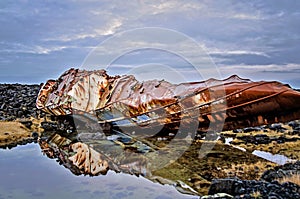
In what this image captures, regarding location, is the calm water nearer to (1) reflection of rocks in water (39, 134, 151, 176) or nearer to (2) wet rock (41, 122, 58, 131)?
(1) reflection of rocks in water (39, 134, 151, 176)

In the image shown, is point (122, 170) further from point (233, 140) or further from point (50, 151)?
point (233, 140)

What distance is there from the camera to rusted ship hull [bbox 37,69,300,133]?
23.2ft

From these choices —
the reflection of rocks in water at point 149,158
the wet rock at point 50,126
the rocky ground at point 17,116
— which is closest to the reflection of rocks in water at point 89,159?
the reflection of rocks in water at point 149,158

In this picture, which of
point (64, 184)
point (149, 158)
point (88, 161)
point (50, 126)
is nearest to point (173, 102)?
point (149, 158)

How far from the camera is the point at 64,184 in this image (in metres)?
6.40

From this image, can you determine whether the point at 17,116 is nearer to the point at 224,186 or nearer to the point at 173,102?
the point at 173,102

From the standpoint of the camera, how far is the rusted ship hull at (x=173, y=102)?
7.07m

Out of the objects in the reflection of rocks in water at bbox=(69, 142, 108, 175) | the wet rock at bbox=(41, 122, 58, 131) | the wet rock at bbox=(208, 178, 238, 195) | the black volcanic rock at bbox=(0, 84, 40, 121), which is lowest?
the wet rock at bbox=(208, 178, 238, 195)

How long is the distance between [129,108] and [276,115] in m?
4.23

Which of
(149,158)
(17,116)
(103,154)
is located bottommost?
(149,158)

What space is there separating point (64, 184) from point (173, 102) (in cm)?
340

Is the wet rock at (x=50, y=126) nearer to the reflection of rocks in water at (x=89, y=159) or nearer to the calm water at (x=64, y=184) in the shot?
the reflection of rocks in water at (x=89, y=159)

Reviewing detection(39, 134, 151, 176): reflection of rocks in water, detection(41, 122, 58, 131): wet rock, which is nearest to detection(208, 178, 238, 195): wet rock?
detection(39, 134, 151, 176): reflection of rocks in water

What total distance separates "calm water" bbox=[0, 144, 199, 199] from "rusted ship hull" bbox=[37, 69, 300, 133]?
7.54ft
